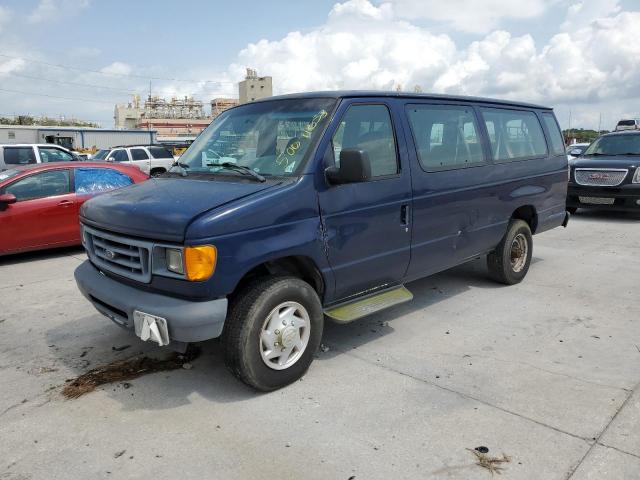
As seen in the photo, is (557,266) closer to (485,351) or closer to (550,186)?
(550,186)

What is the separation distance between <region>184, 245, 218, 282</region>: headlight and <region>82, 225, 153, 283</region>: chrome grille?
1.11 feet

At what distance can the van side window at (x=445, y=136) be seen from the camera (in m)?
4.48

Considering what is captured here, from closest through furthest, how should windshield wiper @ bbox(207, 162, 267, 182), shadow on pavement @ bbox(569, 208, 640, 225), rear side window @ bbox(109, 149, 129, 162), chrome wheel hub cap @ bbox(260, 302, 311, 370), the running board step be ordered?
chrome wheel hub cap @ bbox(260, 302, 311, 370) → windshield wiper @ bbox(207, 162, 267, 182) → the running board step → shadow on pavement @ bbox(569, 208, 640, 225) → rear side window @ bbox(109, 149, 129, 162)

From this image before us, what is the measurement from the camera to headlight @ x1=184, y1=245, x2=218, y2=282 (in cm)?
307

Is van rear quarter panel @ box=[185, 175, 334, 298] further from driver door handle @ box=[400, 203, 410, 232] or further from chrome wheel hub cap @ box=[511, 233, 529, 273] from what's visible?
chrome wheel hub cap @ box=[511, 233, 529, 273]

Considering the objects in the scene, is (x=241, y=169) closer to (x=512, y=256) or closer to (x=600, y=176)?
(x=512, y=256)

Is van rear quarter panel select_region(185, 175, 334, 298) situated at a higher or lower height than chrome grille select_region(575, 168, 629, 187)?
higher

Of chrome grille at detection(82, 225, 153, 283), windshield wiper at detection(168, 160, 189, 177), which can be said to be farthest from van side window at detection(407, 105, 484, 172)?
chrome grille at detection(82, 225, 153, 283)

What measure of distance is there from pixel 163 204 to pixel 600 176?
34.1ft

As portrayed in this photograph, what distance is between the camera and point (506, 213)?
5582 millimetres

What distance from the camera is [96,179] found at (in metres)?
8.34

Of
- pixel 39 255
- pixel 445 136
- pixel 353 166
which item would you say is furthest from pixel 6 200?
pixel 445 136

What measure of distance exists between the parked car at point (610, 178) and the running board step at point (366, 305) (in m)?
8.48

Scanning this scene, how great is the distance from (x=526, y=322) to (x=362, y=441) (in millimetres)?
2597
